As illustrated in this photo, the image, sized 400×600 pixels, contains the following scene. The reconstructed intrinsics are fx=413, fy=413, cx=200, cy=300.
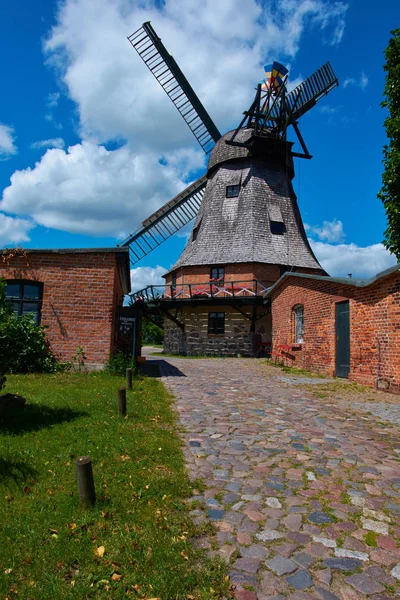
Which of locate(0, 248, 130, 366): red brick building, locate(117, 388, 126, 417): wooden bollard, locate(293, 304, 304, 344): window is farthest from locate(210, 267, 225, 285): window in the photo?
locate(117, 388, 126, 417): wooden bollard

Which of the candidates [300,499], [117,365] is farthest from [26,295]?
[300,499]

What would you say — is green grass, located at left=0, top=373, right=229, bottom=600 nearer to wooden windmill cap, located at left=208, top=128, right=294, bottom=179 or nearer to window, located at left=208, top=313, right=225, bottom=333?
window, located at left=208, top=313, right=225, bottom=333

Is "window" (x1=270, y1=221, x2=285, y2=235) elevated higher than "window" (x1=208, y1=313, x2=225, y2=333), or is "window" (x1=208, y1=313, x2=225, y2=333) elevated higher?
"window" (x1=270, y1=221, x2=285, y2=235)

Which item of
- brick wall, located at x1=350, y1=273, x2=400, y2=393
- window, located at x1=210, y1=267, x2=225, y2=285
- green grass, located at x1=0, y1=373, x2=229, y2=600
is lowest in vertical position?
green grass, located at x1=0, y1=373, x2=229, y2=600

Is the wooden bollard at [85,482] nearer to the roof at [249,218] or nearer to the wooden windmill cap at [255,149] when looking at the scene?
the roof at [249,218]

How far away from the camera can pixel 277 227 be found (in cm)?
2648

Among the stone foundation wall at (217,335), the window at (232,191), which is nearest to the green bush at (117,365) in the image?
the stone foundation wall at (217,335)

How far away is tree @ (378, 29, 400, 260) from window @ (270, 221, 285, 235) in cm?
1524

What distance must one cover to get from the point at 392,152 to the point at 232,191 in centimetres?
1715

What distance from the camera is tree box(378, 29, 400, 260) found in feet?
34.7

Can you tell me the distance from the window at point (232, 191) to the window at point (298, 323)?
12398 mm

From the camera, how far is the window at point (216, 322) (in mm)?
25125

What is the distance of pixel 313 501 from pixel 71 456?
8.89ft

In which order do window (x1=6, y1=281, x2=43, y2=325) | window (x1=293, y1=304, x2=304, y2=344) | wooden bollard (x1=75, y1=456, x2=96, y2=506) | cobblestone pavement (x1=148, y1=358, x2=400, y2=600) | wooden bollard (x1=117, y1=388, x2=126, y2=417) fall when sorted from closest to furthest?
cobblestone pavement (x1=148, y1=358, x2=400, y2=600) → wooden bollard (x1=75, y1=456, x2=96, y2=506) → wooden bollard (x1=117, y1=388, x2=126, y2=417) → window (x1=6, y1=281, x2=43, y2=325) → window (x1=293, y1=304, x2=304, y2=344)
